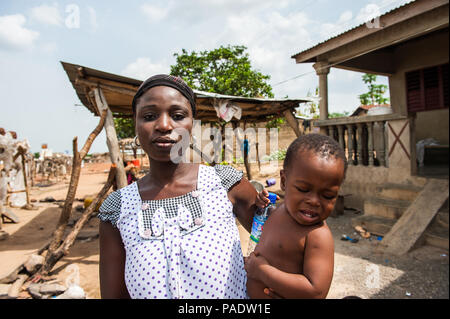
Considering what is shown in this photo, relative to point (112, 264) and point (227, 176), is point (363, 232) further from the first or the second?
point (112, 264)

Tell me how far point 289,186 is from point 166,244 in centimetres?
56

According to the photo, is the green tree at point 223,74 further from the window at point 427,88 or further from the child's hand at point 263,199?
the child's hand at point 263,199

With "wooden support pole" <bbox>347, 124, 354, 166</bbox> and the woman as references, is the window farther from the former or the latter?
the woman

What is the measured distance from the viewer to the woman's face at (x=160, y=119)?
47.3 inches

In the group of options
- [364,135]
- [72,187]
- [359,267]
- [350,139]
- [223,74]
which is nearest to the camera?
[359,267]

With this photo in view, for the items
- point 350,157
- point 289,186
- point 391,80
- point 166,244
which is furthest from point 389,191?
point 166,244

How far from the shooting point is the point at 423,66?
825 centimetres

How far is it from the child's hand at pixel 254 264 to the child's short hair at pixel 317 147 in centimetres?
41

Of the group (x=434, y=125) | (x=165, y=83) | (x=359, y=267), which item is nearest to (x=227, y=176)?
(x=165, y=83)

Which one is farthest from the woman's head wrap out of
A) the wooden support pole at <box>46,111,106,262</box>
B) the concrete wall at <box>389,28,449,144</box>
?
the concrete wall at <box>389,28,449,144</box>

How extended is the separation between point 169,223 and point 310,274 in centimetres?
59

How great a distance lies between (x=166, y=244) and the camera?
114 centimetres

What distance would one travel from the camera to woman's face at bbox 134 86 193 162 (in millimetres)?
1201
